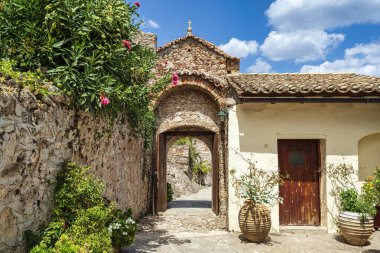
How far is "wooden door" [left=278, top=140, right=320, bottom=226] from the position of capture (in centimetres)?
789

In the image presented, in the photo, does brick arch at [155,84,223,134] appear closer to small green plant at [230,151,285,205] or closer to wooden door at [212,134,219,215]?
wooden door at [212,134,219,215]

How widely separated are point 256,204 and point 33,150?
475 centimetres

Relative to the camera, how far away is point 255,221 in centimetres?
671

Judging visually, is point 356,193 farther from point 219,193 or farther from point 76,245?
point 76,245

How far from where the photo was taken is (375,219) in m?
6.34

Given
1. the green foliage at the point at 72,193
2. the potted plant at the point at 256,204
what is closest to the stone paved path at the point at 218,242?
the potted plant at the point at 256,204

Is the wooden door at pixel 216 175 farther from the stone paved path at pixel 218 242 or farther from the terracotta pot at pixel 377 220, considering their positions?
the terracotta pot at pixel 377 220

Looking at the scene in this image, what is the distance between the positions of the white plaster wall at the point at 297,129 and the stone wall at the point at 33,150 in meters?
3.46

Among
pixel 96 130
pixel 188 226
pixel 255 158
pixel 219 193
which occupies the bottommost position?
pixel 188 226

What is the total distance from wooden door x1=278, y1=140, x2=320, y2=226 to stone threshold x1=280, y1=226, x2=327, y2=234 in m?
0.13

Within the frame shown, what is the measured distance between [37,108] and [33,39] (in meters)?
1.37

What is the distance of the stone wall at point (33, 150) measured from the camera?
3.29 m

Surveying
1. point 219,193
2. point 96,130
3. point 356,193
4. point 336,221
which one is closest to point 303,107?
point 356,193

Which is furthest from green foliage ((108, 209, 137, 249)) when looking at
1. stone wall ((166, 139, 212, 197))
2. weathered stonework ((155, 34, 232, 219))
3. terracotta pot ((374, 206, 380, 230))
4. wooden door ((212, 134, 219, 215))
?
stone wall ((166, 139, 212, 197))
